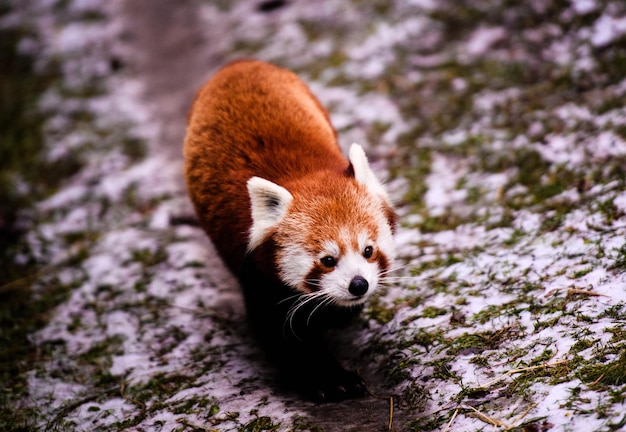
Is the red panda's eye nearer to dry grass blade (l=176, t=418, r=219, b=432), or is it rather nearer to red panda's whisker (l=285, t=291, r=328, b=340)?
red panda's whisker (l=285, t=291, r=328, b=340)

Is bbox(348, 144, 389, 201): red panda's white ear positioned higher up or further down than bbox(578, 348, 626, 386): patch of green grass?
higher up

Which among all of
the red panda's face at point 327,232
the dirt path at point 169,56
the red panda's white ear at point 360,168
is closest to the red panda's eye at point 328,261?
the red panda's face at point 327,232

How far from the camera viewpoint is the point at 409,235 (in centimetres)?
389

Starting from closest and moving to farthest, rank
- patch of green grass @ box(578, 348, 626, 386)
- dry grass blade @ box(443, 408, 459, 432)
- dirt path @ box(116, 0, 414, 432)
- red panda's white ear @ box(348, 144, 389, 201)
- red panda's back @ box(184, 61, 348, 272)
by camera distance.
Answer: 1. patch of green grass @ box(578, 348, 626, 386)
2. dry grass blade @ box(443, 408, 459, 432)
3. red panda's white ear @ box(348, 144, 389, 201)
4. red panda's back @ box(184, 61, 348, 272)
5. dirt path @ box(116, 0, 414, 432)

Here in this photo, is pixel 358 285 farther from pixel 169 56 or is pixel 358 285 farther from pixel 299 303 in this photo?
pixel 169 56

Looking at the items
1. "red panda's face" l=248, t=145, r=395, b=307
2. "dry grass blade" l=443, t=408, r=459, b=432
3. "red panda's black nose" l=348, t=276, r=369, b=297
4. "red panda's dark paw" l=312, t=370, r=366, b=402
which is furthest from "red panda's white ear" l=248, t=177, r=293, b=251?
"dry grass blade" l=443, t=408, r=459, b=432

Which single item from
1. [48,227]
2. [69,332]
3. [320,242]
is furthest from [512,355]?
[48,227]

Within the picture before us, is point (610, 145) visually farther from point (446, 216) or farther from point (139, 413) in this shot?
point (139, 413)

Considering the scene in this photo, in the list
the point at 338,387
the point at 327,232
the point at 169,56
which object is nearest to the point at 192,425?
the point at 338,387

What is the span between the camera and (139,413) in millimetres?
2857

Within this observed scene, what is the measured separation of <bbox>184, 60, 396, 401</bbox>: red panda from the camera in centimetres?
270

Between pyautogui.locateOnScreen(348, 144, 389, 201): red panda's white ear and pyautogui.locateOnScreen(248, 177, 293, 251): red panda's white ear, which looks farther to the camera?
pyautogui.locateOnScreen(348, 144, 389, 201): red panda's white ear

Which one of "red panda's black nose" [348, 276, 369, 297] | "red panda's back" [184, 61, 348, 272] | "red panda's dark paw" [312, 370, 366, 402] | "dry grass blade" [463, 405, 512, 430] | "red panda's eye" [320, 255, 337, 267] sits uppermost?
"red panda's back" [184, 61, 348, 272]

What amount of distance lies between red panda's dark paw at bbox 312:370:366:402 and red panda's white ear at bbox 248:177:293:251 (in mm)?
755
